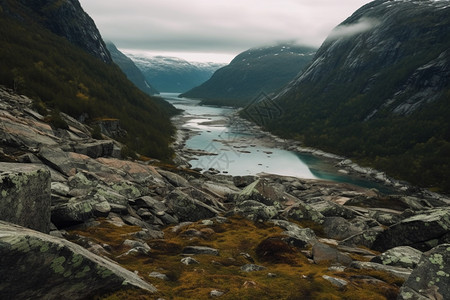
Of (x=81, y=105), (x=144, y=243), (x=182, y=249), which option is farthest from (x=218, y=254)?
(x=81, y=105)

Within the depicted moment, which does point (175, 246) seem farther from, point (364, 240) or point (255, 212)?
point (364, 240)

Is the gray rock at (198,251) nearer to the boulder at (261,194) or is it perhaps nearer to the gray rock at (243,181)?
the boulder at (261,194)

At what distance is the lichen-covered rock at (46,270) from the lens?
673 cm

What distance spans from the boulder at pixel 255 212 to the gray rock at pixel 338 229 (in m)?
5.12

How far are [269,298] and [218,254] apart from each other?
693 cm

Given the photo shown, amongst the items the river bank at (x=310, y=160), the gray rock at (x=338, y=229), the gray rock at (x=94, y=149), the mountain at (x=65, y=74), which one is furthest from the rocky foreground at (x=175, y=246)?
the river bank at (x=310, y=160)

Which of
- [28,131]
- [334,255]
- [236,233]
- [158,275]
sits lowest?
[236,233]

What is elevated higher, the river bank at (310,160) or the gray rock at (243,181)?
the gray rock at (243,181)

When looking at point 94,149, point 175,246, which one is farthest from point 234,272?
point 94,149

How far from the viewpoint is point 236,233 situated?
22.2 meters

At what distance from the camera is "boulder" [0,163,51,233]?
11445mm

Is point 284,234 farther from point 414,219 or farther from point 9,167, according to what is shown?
point 9,167

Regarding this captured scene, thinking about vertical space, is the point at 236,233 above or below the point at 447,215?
below

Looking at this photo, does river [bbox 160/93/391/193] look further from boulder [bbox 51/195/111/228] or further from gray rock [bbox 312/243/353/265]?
gray rock [bbox 312/243/353/265]
